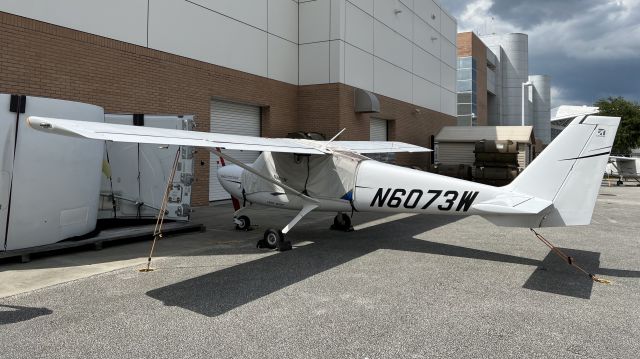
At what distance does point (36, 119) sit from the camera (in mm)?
4703

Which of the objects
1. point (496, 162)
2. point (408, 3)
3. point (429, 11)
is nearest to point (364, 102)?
point (496, 162)

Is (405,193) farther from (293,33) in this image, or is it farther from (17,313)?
(293,33)

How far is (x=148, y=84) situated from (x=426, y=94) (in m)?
20.6

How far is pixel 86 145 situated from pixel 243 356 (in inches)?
236

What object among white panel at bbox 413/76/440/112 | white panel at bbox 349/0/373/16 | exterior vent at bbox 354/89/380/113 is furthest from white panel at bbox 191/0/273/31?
white panel at bbox 413/76/440/112

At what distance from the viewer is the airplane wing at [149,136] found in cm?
483

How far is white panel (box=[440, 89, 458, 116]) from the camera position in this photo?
3266 centimetres

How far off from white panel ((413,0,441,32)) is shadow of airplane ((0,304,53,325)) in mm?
27223

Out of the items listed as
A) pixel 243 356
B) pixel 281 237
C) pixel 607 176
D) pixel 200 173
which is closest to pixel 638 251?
pixel 281 237

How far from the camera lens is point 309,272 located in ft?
22.2

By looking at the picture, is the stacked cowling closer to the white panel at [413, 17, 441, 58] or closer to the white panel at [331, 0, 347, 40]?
the white panel at [413, 17, 441, 58]

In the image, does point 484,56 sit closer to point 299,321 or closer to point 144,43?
point 144,43

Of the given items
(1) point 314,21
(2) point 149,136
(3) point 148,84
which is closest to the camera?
(2) point 149,136

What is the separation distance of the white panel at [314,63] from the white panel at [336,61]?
197mm
